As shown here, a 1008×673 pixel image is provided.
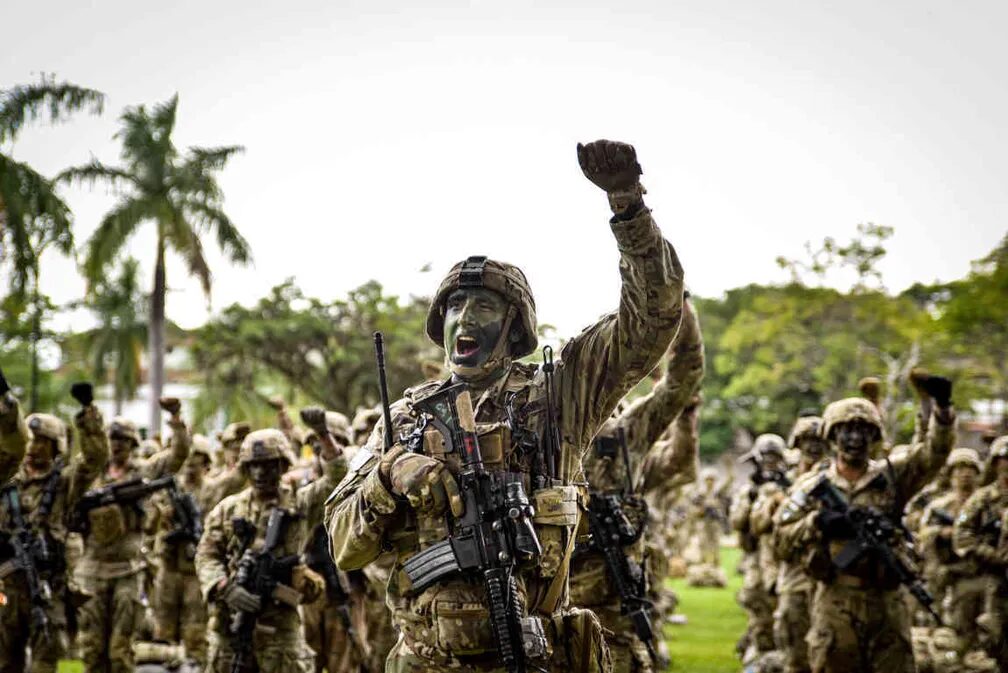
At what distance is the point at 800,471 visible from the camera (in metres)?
11.5

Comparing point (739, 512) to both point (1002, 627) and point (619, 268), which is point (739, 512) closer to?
point (1002, 627)

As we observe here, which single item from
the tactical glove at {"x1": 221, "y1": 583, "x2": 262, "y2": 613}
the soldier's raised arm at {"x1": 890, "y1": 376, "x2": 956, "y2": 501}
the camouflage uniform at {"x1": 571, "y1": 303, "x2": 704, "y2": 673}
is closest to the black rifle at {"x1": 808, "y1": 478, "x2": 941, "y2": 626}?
the soldier's raised arm at {"x1": 890, "y1": 376, "x2": 956, "y2": 501}

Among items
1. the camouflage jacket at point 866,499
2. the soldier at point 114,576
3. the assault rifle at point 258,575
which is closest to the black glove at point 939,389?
the camouflage jacket at point 866,499

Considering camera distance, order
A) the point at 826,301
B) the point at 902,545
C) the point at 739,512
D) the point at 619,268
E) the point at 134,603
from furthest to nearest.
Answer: the point at 826,301
the point at 739,512
the point at 134,603
the point at 902,545
the point at 619,268

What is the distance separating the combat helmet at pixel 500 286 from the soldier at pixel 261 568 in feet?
10.5

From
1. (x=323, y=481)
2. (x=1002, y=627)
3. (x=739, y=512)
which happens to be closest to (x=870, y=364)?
(x=739, y=512)

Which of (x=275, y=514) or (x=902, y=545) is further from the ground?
(x=275, y=514)

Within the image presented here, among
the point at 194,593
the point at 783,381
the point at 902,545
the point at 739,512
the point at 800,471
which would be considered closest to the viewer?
the point at 902,545

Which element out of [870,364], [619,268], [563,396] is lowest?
[563,396]

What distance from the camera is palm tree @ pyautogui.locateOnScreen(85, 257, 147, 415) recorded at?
37375 millimetres

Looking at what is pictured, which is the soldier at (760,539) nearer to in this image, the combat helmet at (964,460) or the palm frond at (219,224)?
the combat helmet at (964,460)

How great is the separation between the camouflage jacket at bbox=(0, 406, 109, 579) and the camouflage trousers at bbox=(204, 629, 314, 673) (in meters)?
1.95

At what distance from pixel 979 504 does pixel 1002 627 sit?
1202 millimetres

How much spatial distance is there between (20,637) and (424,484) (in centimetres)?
638
